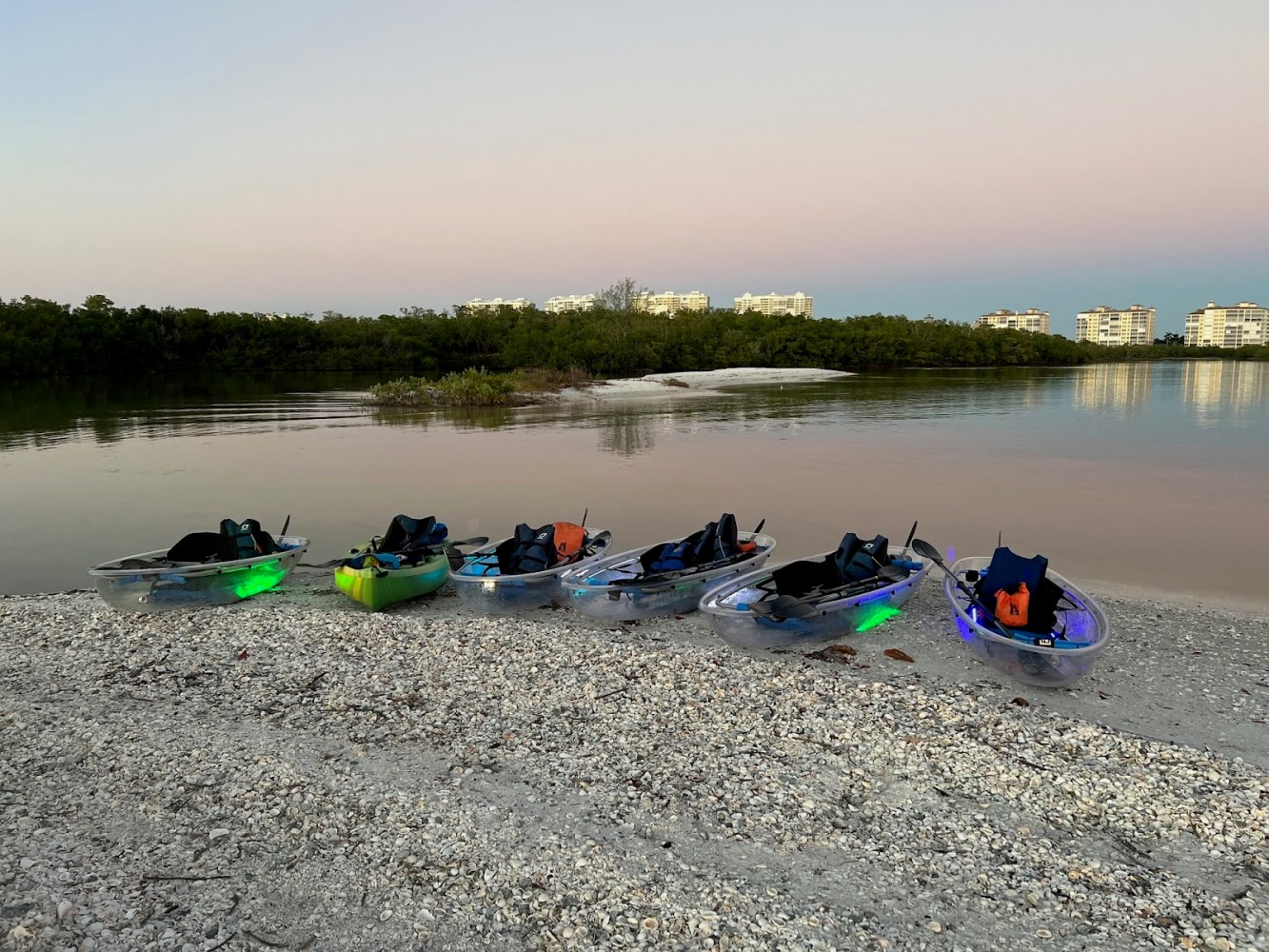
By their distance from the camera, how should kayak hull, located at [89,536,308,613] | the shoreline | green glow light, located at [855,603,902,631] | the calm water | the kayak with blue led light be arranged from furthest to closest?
the shoreline, the calm water, kayak hull, located at [89,536,308,613], green glow light, located at [855,603,902,631], the kayak with blue led light

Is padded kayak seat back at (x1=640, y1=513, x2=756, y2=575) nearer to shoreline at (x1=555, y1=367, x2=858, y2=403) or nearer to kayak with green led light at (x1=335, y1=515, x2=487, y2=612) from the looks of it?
kayak with green led light at (x1=335, y1=515, x2=487, y2=612)

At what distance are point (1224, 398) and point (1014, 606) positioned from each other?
48394 mm

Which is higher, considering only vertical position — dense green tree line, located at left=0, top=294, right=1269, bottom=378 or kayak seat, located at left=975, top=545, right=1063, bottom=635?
dense green tree line, located at left=0, top=294, right=1269, bottom=378

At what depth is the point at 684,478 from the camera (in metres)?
20.2

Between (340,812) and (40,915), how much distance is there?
1.57 metres

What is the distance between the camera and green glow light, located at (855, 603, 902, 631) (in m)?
8.38

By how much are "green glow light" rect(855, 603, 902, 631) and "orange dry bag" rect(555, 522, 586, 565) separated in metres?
3.66

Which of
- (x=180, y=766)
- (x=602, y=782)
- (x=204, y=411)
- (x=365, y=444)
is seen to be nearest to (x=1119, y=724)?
(x=602, y=782)

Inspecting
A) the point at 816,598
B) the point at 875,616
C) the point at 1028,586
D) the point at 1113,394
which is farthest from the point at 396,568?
the point at 1113,394

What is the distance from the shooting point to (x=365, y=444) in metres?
27.8

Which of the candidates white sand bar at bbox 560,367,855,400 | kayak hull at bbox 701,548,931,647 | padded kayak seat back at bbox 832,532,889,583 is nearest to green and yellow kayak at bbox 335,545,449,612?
kayak hull at bbox 701,548,931,647

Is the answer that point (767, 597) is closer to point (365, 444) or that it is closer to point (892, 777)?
point (892, 777)

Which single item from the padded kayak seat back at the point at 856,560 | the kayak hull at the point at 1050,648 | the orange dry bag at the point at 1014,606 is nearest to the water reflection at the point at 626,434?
the padded kayak seat back at the point at 856,560

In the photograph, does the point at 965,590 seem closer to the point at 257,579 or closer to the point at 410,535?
the point at 410,535
